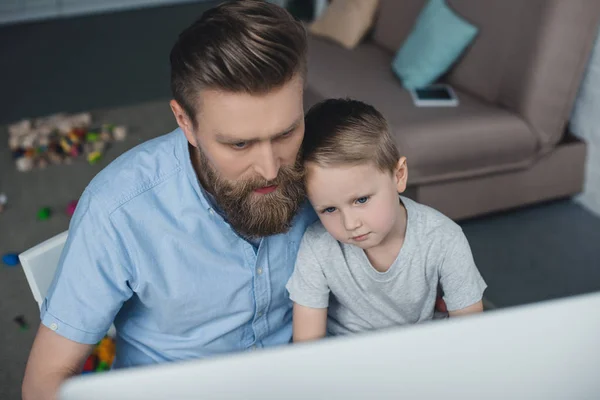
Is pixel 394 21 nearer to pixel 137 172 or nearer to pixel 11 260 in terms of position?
pixel 11 260

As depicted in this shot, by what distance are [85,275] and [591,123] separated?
244 centimetres

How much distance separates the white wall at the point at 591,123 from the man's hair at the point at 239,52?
2.06m

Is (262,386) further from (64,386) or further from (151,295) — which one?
(151,295)

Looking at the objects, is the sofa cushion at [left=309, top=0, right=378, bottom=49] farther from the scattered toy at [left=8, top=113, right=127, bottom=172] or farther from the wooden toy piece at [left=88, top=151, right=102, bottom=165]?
the wooden toy piece at [left=88, top=151, right=102, bottom=165]

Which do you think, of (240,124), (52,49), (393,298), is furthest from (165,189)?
(52,49)

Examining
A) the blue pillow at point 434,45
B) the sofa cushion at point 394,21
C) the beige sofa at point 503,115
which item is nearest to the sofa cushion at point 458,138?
the beige sofa at point 503,115

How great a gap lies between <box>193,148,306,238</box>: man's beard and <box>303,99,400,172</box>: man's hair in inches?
2.4

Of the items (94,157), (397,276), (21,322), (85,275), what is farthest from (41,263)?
(94,157)

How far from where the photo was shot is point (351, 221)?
4.15 feet

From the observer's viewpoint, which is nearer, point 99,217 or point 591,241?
point 99,217

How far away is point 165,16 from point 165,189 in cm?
525

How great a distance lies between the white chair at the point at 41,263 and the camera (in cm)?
135

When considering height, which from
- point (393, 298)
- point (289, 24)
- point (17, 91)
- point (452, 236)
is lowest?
point (17, 91)

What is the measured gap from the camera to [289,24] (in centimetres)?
119
